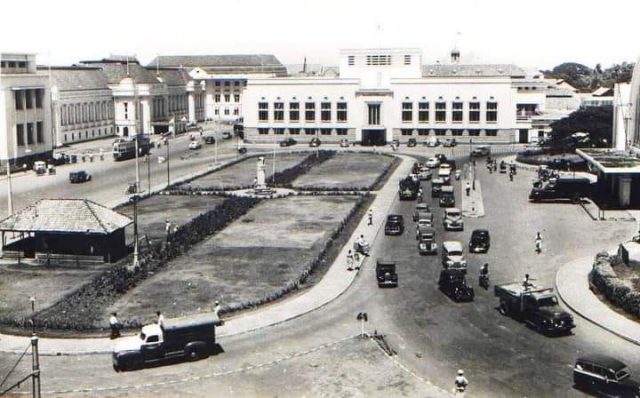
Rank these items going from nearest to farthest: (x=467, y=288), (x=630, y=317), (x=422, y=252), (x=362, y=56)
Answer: (x=630, y=317)
(x=467, y=288)
(x=422, y=252)
(x=362, y=56)

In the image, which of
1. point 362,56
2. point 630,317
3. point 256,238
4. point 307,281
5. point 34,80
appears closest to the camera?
point 630,317

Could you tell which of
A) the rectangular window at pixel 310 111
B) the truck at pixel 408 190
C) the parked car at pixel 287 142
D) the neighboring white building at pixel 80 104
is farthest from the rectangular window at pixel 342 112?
the truck at pixel 408 190

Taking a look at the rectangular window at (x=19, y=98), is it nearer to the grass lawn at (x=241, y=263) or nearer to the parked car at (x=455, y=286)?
the grass lawn at (x=241, y=263)

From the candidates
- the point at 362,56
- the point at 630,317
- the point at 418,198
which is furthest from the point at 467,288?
the point at 362,56

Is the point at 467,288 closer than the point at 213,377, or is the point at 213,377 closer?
the point at 213,377

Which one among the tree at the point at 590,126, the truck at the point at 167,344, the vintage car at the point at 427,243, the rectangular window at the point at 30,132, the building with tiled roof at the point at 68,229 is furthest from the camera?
the tree at the point at 590,126

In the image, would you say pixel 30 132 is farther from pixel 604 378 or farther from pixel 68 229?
pixel 604 378

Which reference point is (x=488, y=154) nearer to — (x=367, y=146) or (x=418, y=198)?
(x=367, y=146)

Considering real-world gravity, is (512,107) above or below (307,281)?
above
